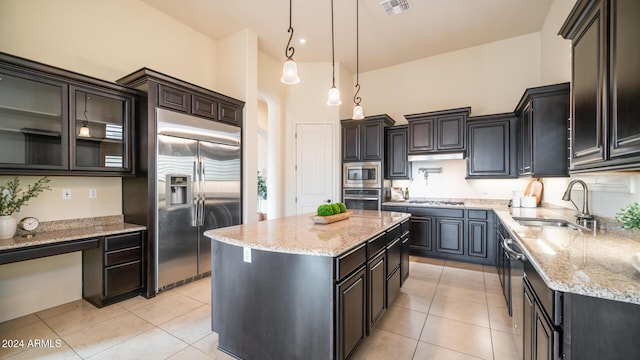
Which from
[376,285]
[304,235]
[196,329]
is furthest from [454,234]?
[196,329]

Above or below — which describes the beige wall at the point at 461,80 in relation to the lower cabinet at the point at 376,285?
above

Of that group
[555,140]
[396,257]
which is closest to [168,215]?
[396,257]

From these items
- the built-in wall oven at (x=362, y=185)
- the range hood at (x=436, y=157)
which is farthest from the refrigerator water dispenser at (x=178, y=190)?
the range hood at (x=436, y=157)

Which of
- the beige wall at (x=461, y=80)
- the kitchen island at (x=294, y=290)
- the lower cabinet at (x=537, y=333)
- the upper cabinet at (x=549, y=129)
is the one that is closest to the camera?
the lower cabinet at (x=537, y=333)

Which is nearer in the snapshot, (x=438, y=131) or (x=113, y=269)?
(x=113, y=269)

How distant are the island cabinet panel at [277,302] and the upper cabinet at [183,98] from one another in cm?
212

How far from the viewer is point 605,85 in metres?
1.39

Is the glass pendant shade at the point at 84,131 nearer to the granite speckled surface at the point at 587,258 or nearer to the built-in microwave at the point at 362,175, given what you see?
the built-in microwave at the point at 362,175

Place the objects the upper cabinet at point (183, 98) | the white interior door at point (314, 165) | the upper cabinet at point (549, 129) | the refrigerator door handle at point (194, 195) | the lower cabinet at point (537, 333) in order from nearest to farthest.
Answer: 1. the lower cabinet at point (537, 333)
2. the upper cabinet at point (549, 129)
3. the upper cabinet at point (183, 98)
4. the refrigerator door handle at point (194, 195)
5. the white interior door at point (314, 165)

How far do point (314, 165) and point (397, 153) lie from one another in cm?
160

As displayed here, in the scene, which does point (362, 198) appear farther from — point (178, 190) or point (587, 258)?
point (587, 258)

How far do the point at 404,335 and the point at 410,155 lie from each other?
10.5ft

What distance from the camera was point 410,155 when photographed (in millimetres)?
4824

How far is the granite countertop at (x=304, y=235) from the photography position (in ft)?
5.43
